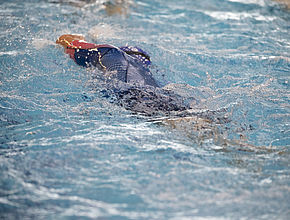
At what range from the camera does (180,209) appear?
91.8 inches

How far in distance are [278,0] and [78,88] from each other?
6.48m

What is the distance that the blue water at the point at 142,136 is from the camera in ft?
7.82

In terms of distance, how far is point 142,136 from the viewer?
318 cm

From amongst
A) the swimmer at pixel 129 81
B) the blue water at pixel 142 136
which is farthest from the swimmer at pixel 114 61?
the blue water at pixel 142 136

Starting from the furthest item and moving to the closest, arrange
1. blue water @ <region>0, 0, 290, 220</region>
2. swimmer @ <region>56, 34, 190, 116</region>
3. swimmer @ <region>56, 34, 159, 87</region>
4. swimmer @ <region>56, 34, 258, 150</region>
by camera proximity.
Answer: swimmer @ <region>56, 34, 159, 87</region>
swimmer @ <region>56, 34, 190, 116</region>
swimmer @ <region>56, 34, 258, 150</region>
blue water @ <region>0, 0, 290, 220</region>

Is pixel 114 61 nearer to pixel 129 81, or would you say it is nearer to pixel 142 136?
pixel 129 81

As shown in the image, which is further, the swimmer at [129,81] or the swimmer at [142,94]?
the swimmer at [129,81]

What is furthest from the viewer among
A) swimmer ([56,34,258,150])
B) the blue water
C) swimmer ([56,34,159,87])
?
swimmer ([56,34,159,87])

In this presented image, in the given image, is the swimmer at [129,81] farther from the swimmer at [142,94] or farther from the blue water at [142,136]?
the blue water at [142,136]

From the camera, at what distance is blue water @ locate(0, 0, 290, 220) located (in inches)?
93.9

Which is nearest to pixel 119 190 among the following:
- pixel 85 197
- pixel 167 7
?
pixel 85 197

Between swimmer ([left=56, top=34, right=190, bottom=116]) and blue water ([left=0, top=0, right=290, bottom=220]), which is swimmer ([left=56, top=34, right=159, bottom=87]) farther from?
blue water ([left=0, top=0, right=290, bottom=220])

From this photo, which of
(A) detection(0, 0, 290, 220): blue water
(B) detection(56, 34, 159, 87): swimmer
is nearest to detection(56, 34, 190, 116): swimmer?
(B) detection(56, 34, 159, 87): swimmer

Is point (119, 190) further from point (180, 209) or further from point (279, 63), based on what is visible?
point (279, 63)
